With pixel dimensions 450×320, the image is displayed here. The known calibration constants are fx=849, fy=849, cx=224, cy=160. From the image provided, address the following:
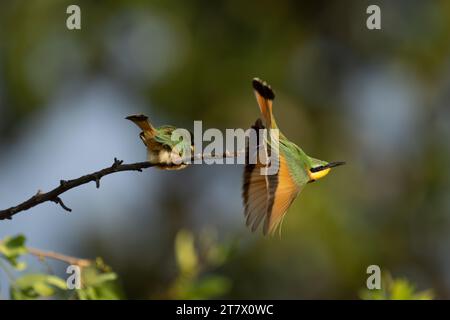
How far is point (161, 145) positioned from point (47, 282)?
464 millimetres

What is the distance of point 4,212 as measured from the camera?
4.54 feet

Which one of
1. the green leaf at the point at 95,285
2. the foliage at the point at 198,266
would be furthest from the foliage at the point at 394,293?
the green leaf at the point at 95,285

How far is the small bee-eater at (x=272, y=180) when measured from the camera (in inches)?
51.0

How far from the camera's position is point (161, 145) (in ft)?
4.65

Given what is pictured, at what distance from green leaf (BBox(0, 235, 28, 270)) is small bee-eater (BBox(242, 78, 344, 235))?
51 centimetres

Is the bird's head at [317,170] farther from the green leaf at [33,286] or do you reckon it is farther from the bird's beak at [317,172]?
the green leaf at [33,286]

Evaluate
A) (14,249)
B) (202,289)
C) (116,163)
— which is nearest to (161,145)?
(116,163)

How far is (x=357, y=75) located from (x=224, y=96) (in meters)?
1.32

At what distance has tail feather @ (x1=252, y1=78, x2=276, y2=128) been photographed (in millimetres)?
1349

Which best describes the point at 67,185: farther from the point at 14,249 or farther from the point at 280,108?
the point at 280,108

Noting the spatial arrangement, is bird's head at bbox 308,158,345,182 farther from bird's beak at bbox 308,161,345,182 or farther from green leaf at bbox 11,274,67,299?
green leaf at bbox 11,274,67,299

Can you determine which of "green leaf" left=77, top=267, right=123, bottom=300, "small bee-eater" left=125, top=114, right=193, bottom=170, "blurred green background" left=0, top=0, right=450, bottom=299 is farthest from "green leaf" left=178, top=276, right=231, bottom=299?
"blurred green background" left=0, top=0, right=450, bottom=299

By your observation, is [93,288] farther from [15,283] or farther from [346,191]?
[346,191]
